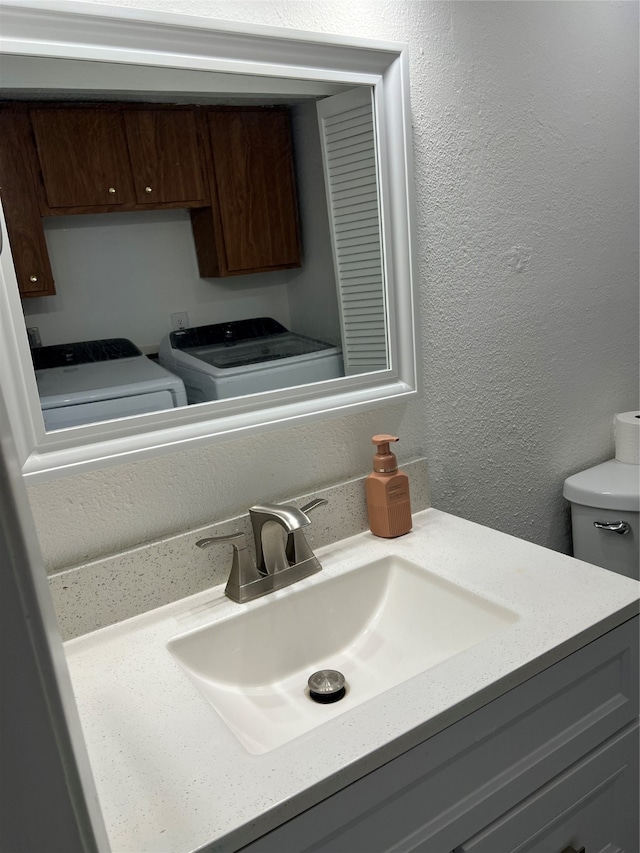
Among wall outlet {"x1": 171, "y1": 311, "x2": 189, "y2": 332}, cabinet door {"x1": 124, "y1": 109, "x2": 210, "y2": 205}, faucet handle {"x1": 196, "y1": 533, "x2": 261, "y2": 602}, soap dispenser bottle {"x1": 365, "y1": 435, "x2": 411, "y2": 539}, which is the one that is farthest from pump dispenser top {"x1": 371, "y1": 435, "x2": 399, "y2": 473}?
cabinet door {"x1": 124, "y1": 109, "x2": 210, "y2": 205}

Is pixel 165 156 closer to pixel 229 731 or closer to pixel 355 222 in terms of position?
pixel 355 222

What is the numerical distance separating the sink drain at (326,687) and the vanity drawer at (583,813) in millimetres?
247

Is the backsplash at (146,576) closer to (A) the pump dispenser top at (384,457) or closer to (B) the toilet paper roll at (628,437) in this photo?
(A) the pump dispenser top at (384,457)

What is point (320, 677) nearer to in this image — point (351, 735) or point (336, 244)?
point (351, 735)

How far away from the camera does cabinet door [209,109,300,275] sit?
99 centimetres

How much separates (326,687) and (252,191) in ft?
2.54

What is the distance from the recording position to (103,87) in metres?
0.88

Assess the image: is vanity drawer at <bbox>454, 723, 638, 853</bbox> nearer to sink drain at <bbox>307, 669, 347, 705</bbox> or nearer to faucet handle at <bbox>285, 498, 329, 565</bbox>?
sink drain at <bbox>307, 669, 347, 705</bbox>

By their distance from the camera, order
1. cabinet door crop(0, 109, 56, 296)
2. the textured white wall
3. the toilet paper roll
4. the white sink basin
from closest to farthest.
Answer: cabinet door crop(0, 109, 56, 296)
the white sink basin
the textured white wall
the toilet paper roll

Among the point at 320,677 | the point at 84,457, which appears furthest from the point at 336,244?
the point at 320,677

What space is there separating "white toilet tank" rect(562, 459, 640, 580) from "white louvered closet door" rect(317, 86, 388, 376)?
0.64 m

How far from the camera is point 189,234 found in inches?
38.1

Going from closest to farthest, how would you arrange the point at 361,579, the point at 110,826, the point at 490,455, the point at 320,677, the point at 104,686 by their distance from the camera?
1. the point at 110,826
2. the point at 104,686
3. the point at 320,677
4. the point at 361,579
5. the point at 490,455

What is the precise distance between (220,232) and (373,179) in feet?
1.05
